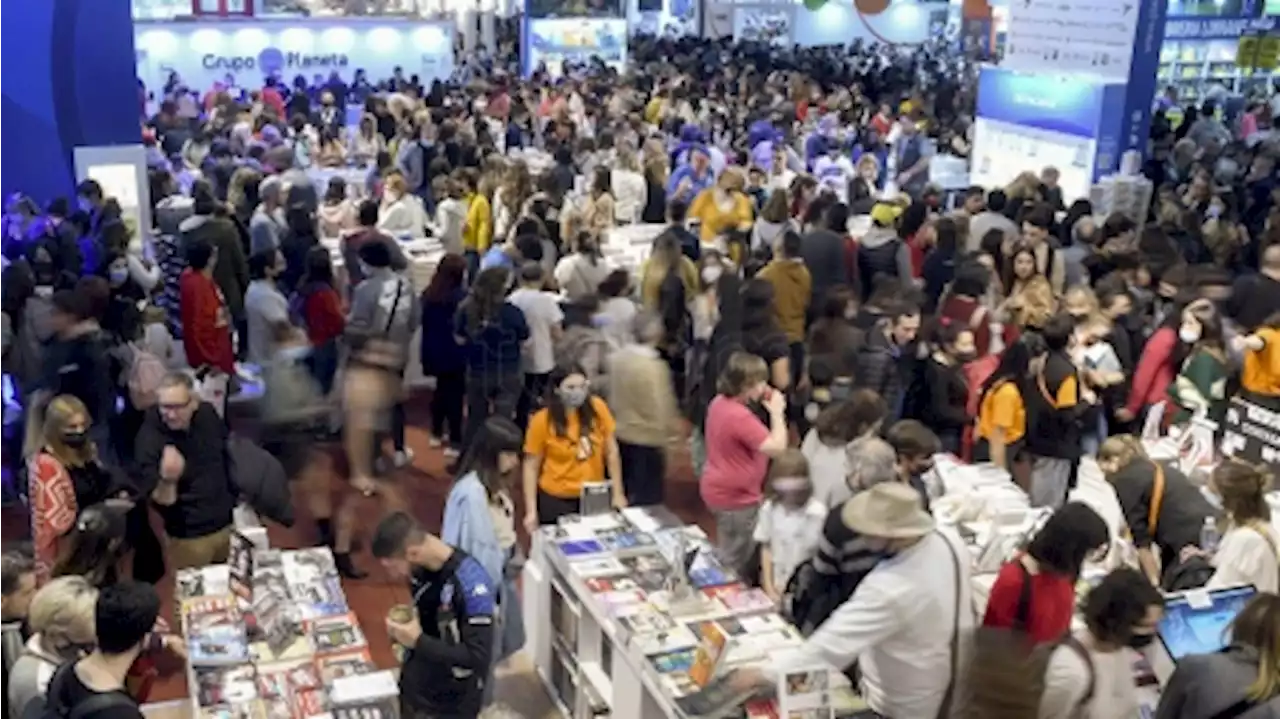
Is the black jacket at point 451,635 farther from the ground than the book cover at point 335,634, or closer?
farther from the ground

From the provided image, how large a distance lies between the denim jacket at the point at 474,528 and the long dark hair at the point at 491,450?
0.06m

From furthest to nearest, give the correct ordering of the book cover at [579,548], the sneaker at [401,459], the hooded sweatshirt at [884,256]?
the hooded sweatshirt at [884,256]
the sneaker at [401,459]
the book cover at [579,548]

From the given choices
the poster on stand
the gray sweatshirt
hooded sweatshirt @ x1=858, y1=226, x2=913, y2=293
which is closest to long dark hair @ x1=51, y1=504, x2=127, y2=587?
the gray sweatshirt

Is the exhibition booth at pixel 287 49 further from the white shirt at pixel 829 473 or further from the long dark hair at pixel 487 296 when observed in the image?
the white shirt at pixel 829 473

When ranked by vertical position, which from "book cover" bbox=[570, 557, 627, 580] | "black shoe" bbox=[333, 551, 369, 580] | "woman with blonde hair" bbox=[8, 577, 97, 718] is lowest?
"black shoe" bbox=[333, 551, 369, 580]

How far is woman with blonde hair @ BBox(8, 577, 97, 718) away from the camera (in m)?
3.72

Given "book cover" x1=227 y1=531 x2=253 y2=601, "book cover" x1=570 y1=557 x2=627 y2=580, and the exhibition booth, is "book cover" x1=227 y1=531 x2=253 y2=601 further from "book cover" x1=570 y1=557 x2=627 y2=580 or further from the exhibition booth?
the exhibition booth

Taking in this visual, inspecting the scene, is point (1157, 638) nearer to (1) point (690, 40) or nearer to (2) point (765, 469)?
(2) point (765, 469)

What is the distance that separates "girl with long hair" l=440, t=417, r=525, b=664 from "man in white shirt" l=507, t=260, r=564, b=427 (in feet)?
7.89

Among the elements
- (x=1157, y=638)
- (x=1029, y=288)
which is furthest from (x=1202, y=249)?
(x=1157, y=638)

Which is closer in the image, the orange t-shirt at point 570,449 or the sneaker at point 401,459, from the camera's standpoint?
the orange t-shirt at point 570,449

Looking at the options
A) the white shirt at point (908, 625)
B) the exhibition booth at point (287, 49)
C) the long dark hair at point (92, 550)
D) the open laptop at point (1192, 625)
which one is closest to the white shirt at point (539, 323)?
the long dark hair at point (92, 550)

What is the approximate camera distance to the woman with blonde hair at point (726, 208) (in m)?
9.55

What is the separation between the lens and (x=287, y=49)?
63.0 feet
